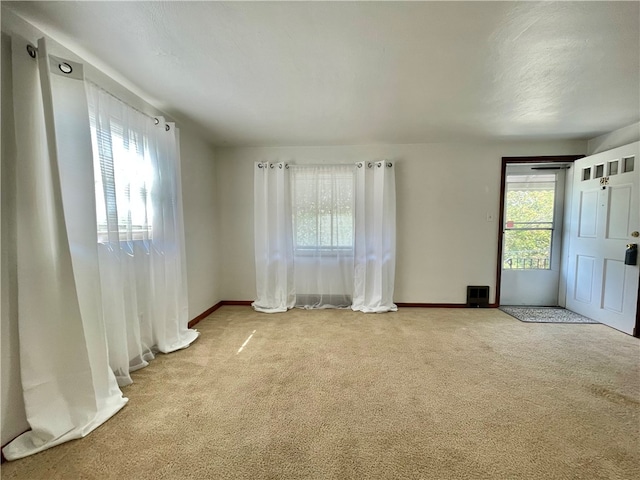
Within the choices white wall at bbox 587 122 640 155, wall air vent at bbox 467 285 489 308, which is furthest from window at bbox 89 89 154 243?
white wall at bbox 587 122 640 155

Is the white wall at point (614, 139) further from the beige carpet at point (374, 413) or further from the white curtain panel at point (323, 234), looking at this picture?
the white curtain panel at point (323, 234)

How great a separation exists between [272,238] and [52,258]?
2.14 m

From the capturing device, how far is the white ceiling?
3.82 feet

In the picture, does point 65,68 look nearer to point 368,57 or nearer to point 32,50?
point 32,50

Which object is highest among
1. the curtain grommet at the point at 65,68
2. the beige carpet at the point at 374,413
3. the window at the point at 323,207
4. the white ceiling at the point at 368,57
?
the white ceiling at the point at 368,57

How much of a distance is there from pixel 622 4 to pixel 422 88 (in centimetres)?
95

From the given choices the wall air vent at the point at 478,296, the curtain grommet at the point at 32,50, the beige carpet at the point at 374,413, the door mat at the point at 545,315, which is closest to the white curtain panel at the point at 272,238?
the beige carpet at the point at 374,413

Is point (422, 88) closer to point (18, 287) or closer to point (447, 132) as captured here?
point (447, 132)

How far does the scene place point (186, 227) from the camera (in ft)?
8.61

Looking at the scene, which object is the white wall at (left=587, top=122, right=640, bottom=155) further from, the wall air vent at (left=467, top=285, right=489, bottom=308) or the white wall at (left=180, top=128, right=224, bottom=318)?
the white wall at (left=180, top=128, right=224, bottom=318)

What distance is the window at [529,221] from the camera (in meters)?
3.36

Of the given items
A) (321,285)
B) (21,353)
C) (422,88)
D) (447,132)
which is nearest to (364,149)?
(447,132)

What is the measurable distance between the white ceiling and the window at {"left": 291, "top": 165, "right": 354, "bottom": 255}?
0.91 m

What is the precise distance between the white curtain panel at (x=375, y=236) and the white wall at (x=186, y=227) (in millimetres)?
1930
